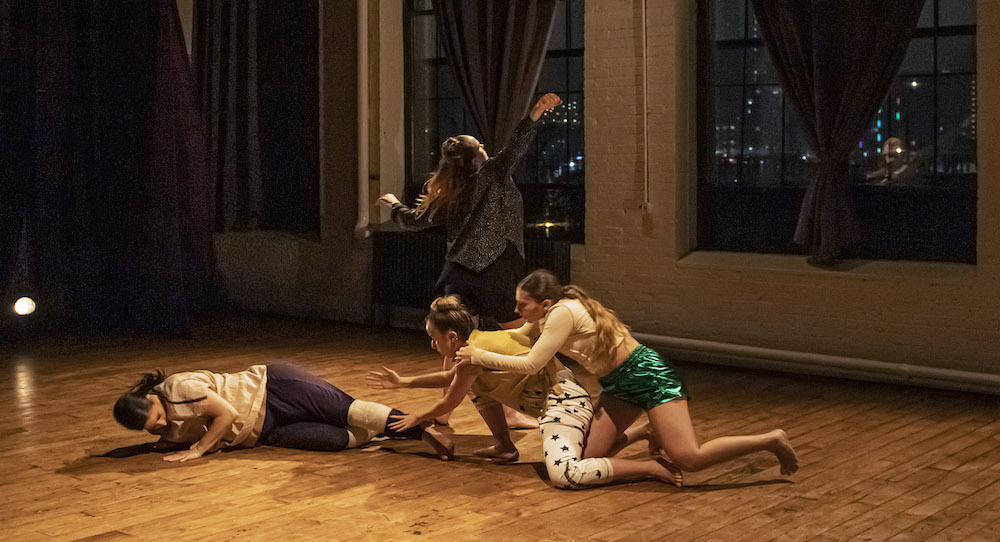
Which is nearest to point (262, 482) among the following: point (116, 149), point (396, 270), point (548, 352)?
point (548, 352)

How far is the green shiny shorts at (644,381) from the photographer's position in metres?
4.31

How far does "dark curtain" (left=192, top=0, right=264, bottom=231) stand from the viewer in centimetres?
962

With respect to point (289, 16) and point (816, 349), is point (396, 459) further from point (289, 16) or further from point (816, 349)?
point (289, 16)

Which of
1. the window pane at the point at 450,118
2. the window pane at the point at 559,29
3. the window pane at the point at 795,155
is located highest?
the window pane at the point at 559,29

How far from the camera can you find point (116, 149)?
344 inches

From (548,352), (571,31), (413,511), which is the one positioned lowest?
(413,511)

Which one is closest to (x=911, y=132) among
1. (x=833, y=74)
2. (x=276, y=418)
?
(x=833, y=74)

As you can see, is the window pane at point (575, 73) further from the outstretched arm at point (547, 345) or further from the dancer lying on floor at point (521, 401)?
the outstretched arm at point (547, 345)

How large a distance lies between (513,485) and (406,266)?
14.2 feet

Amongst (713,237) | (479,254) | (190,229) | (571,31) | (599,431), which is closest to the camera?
(599,431)

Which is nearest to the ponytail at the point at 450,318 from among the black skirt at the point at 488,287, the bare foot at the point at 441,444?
the bare foot at the point at 441,444

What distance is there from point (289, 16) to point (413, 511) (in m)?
6.21

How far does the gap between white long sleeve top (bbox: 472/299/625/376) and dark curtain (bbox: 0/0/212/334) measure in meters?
4.61

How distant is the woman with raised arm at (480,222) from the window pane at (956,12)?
8.73ft
